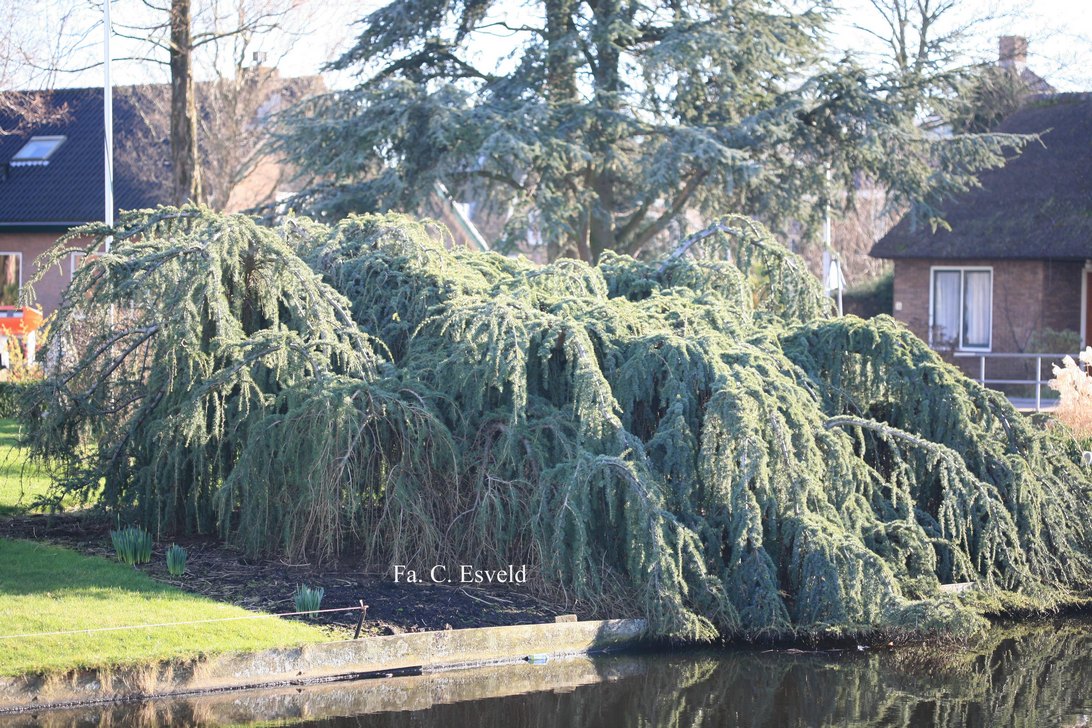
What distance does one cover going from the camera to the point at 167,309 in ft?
30.5

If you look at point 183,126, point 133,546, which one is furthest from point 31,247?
point 133,546

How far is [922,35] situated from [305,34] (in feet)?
59.1

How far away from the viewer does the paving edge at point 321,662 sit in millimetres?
7211

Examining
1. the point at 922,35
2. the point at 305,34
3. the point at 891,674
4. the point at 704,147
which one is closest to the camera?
the point at 891,674

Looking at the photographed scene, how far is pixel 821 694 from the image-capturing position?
7.93 metres

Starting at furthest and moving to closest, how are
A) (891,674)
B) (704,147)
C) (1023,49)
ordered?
(1023,49)
(704,147)
(891,674)

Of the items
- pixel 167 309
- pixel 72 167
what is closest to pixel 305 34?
pixel 72 167

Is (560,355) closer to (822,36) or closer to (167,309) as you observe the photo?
(167,309)

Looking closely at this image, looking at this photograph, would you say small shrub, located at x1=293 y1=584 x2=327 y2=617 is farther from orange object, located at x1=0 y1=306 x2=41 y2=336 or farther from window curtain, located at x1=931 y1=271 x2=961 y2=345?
window curtain, located at x1=931 y1=271 x2=961 y2=345

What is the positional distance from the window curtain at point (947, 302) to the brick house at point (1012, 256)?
23mm

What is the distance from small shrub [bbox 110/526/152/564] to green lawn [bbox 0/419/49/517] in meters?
1.64

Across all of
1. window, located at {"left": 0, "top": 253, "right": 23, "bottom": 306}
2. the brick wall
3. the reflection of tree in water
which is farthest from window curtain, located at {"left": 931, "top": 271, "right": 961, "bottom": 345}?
window, located at {"left": 0, "top": 253, "right": 23, "bottom": 306}

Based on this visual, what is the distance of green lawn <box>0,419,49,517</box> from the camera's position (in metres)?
11.1

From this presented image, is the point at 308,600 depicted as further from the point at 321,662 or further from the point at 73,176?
the point at 73,176
